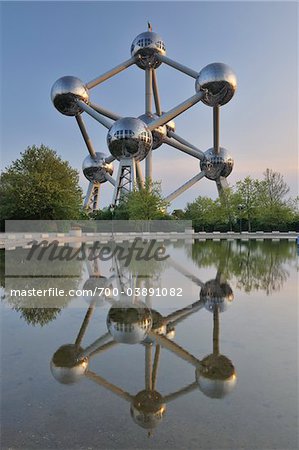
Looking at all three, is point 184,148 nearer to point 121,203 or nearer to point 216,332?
point 121,203

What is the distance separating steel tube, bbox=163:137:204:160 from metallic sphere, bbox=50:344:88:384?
4819 cm

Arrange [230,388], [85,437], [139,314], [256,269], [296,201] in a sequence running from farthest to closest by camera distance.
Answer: [296,201]
[256,269]
[139,314]
[230,388]
[85,437]

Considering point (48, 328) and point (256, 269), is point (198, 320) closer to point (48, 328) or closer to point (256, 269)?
point (48, 328)

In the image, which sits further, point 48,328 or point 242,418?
point 48,328

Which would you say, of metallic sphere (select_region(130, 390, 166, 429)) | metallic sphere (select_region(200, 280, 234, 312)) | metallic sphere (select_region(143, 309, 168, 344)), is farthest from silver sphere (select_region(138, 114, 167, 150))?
metallic sphere (select_region(130, 390, 166, 429))

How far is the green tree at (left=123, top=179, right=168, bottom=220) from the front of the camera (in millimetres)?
38750

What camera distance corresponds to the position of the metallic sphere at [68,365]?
403 cm

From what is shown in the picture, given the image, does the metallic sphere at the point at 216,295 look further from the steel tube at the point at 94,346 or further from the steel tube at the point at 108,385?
the steel tube at the point at 108,385

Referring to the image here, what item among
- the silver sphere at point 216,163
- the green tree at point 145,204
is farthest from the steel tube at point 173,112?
the silver sphere at point 216,163

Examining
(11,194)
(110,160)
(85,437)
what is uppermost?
(110,160)

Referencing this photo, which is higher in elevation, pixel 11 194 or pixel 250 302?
pixel 11 194

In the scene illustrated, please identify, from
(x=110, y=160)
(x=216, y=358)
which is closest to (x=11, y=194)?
(x=110, y=160)

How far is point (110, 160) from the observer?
57219 mm

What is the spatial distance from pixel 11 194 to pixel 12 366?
3135cm
